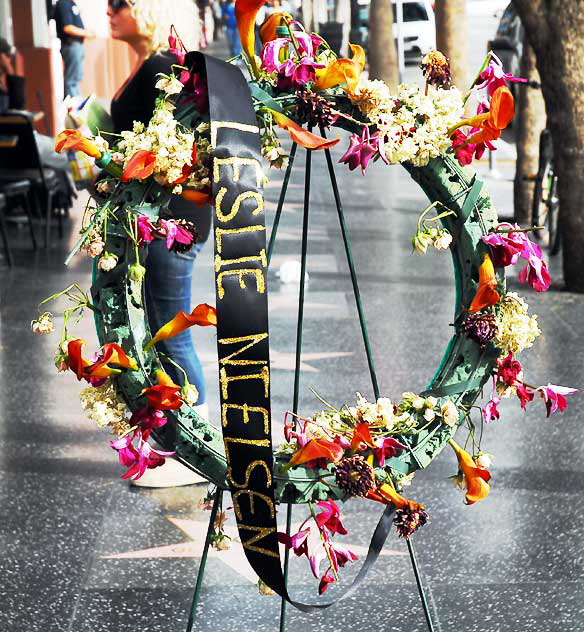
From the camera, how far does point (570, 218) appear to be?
9016 millimetres

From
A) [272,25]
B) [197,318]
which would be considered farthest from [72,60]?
[197,318]

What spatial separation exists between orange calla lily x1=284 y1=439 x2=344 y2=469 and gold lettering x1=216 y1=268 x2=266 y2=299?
0.38 meters

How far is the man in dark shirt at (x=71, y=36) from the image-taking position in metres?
16.1

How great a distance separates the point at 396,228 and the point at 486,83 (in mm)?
9006

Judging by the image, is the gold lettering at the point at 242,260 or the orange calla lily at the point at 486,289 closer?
the gold lettering at the point at 242,260

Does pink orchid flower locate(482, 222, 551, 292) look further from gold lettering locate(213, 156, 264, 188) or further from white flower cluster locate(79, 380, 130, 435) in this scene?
white flower cluster locate(79, 380, 130, 435)

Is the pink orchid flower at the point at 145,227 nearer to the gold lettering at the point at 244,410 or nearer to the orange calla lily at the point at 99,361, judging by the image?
the orange calla lily at the point at 99,361

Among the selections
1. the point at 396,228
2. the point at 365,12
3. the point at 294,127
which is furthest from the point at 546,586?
the point at 365,12

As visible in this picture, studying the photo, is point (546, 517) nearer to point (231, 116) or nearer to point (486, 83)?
point (486, 83)

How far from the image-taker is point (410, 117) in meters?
3.07

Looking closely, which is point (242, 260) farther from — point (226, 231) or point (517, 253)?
point (517, 253)

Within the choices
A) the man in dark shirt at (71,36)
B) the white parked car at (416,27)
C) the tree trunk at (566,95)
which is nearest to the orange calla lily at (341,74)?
the tree trunk at (566,95)

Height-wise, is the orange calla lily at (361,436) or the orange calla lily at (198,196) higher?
the orange calla lily at (198,196)

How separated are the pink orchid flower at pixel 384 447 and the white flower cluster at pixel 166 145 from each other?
803mm
